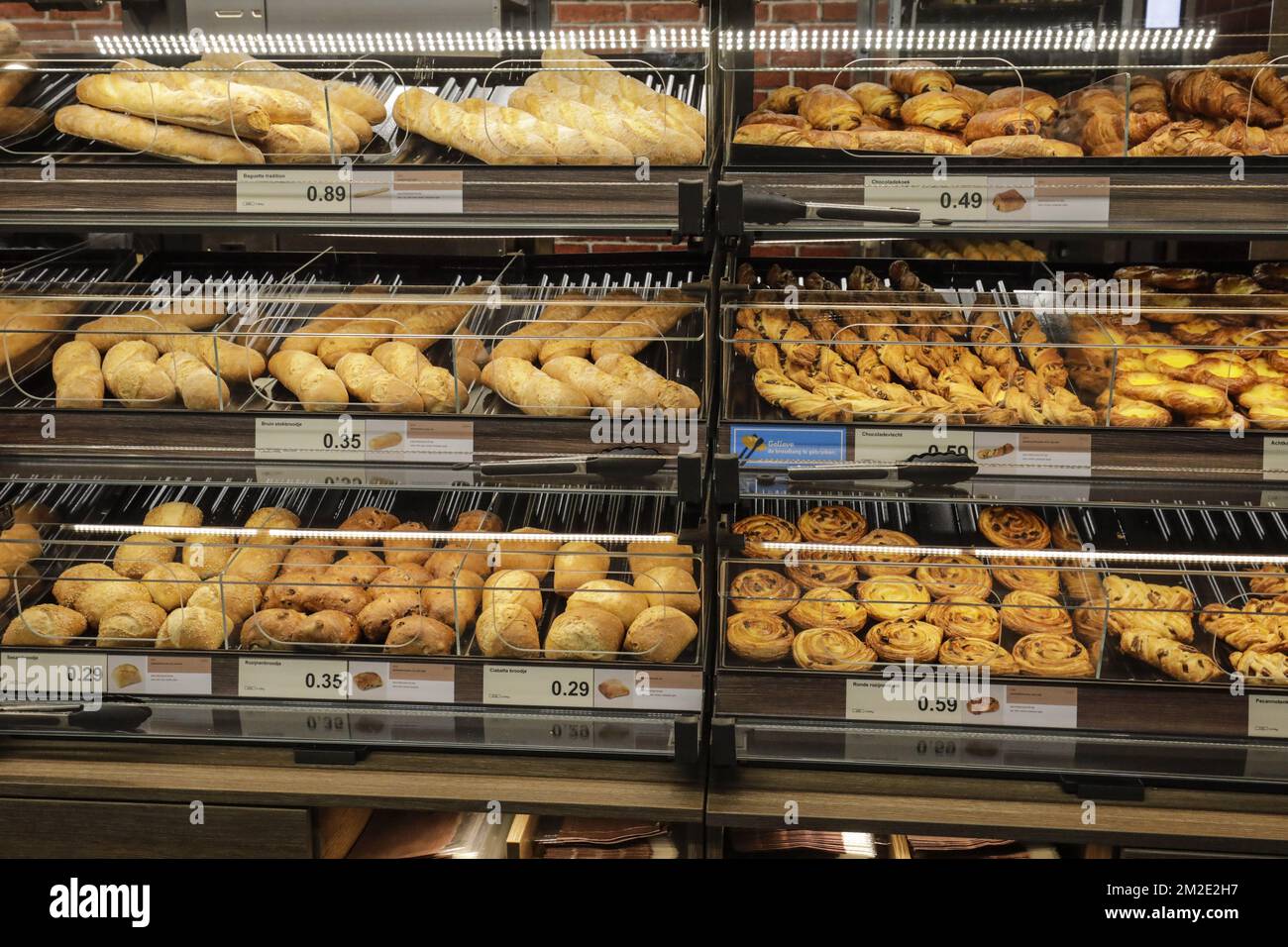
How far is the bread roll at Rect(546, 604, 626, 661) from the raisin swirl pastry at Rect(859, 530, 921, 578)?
0.43m

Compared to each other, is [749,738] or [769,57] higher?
[769,57]

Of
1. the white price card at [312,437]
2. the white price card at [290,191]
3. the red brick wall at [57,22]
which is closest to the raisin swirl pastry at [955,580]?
the white price card at [312,437]

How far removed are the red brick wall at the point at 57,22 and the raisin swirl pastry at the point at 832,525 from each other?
9.98 feet

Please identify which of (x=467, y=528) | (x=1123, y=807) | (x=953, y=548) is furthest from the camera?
(x=467, y=528)

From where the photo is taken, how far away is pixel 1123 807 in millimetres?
1640

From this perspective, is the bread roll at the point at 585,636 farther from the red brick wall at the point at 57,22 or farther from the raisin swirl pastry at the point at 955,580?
the red brick wall at the point at 57,22

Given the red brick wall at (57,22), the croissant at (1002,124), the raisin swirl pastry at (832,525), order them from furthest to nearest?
the red brick wall at (57,22) → the raisin swirl pastry at (832,525) → the croissant at (1002,124)

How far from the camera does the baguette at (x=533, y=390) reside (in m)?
1.69

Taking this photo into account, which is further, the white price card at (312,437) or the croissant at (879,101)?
the croissant at (879,101)

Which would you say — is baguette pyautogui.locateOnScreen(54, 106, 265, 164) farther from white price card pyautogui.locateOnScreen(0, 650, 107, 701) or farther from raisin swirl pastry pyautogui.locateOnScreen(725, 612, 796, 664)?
raisin swirl pastry pyautogui.locateOnScreen(725, 612, 796, 664)

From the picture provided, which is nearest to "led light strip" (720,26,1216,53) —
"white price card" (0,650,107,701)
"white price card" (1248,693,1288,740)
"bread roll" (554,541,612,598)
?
"bread roll" (554,541,612,598)
